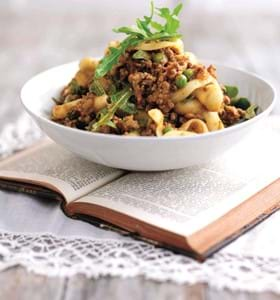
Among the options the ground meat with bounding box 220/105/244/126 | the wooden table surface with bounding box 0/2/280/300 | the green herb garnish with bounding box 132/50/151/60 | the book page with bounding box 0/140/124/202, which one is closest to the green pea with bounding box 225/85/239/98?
the ground meat with bounding box 220/105/244/126

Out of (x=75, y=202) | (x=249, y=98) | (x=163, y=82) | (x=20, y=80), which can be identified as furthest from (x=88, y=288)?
(x=20, y=80)

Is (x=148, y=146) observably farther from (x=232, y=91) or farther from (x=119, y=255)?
(x=232, y=91)

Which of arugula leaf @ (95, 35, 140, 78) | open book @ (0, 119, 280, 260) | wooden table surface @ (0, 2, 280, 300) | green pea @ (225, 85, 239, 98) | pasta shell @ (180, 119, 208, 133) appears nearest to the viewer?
open book @ (0, 119, 280, 260)

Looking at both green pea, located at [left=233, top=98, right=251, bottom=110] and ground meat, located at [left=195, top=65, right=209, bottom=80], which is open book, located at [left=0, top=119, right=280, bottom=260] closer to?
green pea, located at [left=233, top=98, right=251, bottom=110]

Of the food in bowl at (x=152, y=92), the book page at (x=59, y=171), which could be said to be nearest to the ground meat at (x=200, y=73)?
the food in bowl at (x=152, y=92)

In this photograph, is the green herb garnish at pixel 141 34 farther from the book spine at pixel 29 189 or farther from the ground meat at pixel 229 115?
the book spine at pixel 29 189

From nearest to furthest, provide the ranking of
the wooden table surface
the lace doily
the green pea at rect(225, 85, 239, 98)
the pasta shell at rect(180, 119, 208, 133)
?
the lace doily < the pasta shell at rect(180, 119, 208, 133) < the green pea at rect(225, 85, 239, 98) < the wooden table surface

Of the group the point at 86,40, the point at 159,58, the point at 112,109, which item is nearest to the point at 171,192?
the point at 112,109

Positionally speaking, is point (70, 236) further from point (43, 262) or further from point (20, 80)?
point (20, 80)
